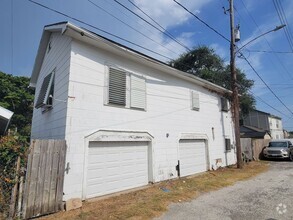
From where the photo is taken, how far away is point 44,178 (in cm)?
611

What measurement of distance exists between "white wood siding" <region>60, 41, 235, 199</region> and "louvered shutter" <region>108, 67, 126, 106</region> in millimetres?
291

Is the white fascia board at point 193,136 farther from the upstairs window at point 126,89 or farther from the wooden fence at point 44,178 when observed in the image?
the wooden fence at point 44,178

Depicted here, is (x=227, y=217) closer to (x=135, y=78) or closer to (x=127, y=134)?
(x=127, y=134)

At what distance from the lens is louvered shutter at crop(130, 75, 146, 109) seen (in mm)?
9184

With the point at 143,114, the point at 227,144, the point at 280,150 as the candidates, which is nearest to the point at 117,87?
the point at 143,114

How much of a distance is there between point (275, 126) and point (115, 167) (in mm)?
45944

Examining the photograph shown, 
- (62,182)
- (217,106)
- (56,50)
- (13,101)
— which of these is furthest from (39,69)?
(13,101)

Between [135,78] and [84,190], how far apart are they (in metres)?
5.01

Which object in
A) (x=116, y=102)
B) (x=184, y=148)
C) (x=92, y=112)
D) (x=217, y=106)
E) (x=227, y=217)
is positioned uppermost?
(x=217, y=106)

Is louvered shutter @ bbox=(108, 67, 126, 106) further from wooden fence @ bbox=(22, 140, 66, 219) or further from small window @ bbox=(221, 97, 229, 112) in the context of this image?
small window @ bbox=(221, 97, 229, 112)

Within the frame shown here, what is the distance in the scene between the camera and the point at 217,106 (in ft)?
A: 50.3

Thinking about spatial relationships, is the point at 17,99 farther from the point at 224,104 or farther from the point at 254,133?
the point at 254,133

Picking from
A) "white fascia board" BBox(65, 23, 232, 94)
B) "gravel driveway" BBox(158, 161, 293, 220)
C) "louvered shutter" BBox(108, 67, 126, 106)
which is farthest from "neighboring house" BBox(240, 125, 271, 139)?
"louvered shutter" BBox(108, 67, 126, 106)

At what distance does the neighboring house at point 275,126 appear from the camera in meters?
42.2
